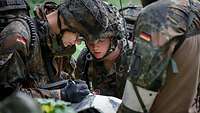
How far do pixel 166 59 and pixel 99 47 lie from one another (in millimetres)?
1723

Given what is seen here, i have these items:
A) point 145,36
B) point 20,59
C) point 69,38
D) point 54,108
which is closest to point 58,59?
point 69,38

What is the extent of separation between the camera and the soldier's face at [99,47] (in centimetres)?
475

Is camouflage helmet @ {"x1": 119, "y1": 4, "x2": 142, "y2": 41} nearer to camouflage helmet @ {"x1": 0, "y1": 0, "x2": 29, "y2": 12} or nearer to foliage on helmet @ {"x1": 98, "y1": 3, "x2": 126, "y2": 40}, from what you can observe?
foliage on helmet @ {"x1": 98, "y1": 3, "x2": 126, "y2": 40}

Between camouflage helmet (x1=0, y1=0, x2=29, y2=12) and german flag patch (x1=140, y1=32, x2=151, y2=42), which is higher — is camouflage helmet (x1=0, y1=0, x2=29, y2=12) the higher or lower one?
the lower one

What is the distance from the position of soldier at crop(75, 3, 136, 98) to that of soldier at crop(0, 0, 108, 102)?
14cm

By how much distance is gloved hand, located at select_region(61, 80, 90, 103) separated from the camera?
3.87 m

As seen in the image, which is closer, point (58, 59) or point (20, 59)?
point (20, 59)

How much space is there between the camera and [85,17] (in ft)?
A: 15.2

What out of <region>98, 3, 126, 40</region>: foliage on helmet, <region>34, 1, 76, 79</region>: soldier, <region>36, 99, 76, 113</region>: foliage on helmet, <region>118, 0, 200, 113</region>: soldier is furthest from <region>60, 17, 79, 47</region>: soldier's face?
<region>36, 99, 76, 113</region>: foliage on helmet

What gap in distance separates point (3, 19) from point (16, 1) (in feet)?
0.78

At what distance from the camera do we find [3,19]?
4.57 m

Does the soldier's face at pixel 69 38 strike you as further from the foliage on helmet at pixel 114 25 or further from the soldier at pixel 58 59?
the foliage on helmet at pixel 114 25

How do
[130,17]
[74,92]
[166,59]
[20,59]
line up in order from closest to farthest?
[166,59]
[74,92]
[20,59]
[130,17]

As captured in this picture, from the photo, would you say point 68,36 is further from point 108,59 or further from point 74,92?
point 74,92
